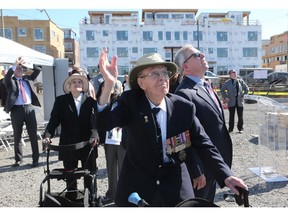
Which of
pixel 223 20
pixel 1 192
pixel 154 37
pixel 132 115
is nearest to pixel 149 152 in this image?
pixel 132 115

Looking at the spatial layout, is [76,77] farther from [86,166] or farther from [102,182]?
[102,182]

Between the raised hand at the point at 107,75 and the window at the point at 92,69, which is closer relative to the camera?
the raised hand at the point at 107,75

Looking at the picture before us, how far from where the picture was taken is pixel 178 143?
7.01ft

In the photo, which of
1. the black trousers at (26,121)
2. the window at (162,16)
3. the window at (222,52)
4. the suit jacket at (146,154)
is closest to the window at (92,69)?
the window at (162,16)

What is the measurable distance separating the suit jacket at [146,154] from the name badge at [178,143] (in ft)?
0.10

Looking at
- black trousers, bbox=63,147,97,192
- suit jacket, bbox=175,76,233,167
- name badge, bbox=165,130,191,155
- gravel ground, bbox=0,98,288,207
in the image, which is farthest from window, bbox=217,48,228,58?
→ name badge, bbox=165,130,191,155

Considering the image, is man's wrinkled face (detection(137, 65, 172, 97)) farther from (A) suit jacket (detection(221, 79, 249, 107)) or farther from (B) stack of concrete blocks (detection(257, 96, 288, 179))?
(A) suit jacket (detection(221, 79, 249, 107))

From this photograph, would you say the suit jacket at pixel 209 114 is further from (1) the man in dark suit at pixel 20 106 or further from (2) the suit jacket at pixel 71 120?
(1) the man in dark suit at pixel 20 106

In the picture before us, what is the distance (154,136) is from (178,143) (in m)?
0.17

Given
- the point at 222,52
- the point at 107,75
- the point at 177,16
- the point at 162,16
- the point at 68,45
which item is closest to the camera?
the point at 107,75

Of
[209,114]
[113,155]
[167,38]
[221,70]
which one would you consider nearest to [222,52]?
[221,70]

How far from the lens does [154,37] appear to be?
5994cm

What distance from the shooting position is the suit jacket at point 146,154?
6.72 ft

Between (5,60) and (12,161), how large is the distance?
2204 millimetres
